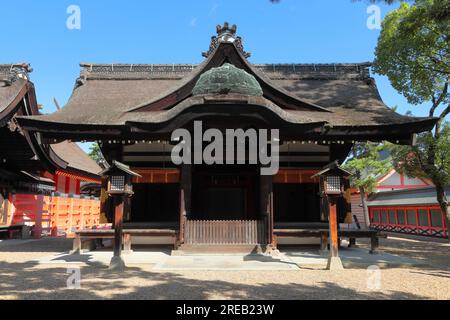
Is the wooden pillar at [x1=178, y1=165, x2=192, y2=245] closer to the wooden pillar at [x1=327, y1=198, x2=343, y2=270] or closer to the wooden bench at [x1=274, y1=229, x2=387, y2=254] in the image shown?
the wooden bench at [x1=274, y1=229, x2=387, y2=254]

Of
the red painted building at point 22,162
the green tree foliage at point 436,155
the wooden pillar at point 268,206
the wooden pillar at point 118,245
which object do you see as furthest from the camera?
the red painted building at point 22,162

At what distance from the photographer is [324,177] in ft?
27.5

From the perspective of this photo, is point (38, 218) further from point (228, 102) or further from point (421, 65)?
point (421, 65)

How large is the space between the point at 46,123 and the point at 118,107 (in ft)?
9.47

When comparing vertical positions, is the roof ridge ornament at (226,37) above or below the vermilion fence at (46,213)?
above

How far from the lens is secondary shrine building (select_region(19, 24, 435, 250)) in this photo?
10117mm

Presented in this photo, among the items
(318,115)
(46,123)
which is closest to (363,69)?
(318,115)

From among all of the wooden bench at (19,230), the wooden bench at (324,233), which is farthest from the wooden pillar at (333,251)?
the wooden bench at (19,230)

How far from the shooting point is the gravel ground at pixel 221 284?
17.8 ft

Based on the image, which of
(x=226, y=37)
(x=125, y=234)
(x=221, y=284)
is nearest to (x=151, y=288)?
(x=221, y=284)

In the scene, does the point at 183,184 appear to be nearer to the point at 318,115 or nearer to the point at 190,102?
the point at 190,102

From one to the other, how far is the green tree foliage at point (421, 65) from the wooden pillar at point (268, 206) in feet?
23.6

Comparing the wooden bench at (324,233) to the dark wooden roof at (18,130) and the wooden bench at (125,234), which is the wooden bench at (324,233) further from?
the dark wooden roof at (18,130)

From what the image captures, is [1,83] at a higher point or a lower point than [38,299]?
higher
